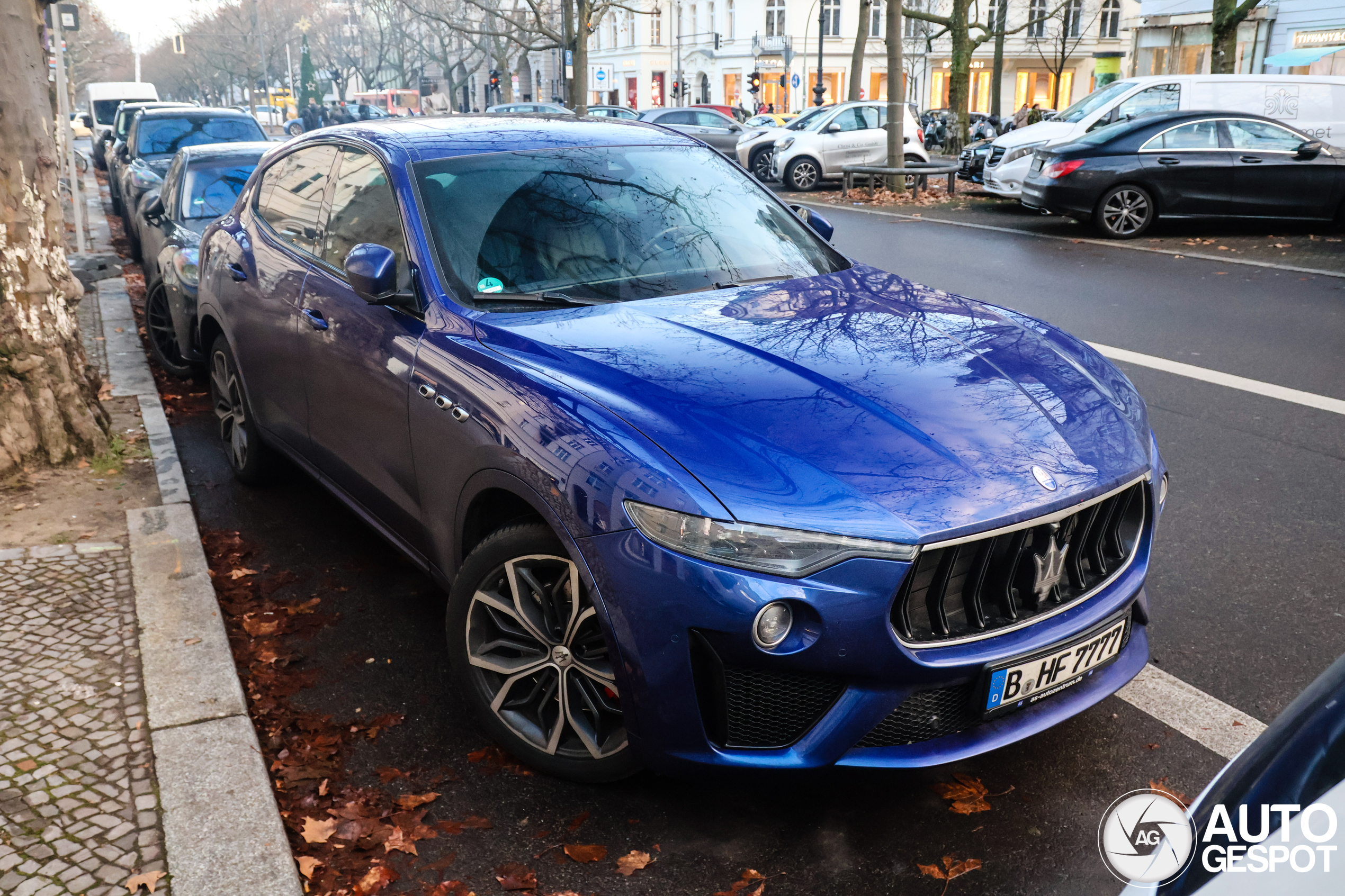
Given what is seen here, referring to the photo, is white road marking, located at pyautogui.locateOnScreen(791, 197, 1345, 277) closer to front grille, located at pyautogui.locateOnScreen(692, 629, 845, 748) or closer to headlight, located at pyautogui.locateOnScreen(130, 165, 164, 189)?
headlight, located at pyautogui.locateOnScreen(130, 165, 164, 189)

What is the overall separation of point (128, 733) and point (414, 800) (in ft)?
3.00

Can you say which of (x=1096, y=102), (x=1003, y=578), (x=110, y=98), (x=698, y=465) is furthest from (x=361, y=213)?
(x=110, y=98)

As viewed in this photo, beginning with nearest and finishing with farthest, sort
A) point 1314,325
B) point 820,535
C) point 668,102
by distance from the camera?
point 820,535, point 1314,325, point 668,102

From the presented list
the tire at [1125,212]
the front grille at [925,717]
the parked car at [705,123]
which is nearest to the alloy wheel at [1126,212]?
the tire at [1125,212]

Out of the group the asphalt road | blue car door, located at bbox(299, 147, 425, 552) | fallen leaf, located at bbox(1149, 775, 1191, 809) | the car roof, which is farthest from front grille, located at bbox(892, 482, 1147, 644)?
the car roof

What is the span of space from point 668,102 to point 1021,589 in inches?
3355

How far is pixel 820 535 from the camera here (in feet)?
8.55

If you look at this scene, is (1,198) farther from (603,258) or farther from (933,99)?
(933,99)

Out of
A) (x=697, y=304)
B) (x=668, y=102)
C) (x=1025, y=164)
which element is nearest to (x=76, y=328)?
(x=697, y=304)

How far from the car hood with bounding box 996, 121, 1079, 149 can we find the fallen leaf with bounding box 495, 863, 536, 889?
16.8 metres

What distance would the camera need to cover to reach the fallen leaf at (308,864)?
9.46 ft

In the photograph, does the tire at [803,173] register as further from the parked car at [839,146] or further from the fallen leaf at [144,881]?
the fallen leaf at [144,881]

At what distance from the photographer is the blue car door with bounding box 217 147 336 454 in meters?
4.67

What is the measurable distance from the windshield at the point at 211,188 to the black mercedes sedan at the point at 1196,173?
9964mm
